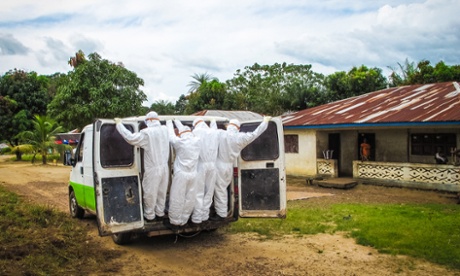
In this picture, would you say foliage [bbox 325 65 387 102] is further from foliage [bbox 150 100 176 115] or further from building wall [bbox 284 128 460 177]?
foliage [bbox 150 100 176 115]

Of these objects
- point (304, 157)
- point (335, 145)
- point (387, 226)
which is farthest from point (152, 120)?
point (335, 145)

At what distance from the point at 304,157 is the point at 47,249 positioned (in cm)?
1295

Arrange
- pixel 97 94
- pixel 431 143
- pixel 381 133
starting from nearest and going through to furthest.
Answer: pixel 431 143
pixel 381 133
pixel 97 94

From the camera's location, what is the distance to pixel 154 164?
6.10 metres

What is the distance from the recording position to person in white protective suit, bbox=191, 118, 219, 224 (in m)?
6.39

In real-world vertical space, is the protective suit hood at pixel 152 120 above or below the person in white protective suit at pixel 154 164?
above

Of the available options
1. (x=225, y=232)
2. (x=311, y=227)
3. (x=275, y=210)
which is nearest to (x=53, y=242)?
(x=225, y=232)

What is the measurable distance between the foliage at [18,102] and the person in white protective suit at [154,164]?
25666 millimetres

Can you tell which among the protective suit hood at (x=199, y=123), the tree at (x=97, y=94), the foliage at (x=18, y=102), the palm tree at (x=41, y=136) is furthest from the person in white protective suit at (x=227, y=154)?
the foliage at (x=18, y=102)

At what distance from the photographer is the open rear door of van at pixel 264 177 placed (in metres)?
6.89

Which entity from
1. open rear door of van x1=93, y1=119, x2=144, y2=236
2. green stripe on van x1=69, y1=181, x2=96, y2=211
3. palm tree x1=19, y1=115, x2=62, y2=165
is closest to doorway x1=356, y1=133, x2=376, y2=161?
green stripe on van x1=69, y1=181, x2=96, y2=211

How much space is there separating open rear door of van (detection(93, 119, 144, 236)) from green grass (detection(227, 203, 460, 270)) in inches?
93.0

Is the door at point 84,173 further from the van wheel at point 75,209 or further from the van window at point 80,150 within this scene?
the van wheel at point 75,209

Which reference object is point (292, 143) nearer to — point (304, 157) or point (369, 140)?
point (304, 157)
